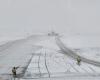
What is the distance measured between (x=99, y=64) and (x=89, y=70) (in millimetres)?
4532

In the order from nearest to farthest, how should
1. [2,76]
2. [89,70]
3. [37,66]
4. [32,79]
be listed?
[32,79] < [2,76] < [89,70] < [37,66]

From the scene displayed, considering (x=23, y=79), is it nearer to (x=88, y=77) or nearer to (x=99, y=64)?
(x=88, y=77)

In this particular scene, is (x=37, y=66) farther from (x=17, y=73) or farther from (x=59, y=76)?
(x=59, y=76)

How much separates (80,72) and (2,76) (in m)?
8.47

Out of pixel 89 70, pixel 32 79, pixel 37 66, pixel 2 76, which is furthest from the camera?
pixel 37 66

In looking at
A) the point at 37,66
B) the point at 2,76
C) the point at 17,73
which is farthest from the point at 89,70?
the point at 2,76

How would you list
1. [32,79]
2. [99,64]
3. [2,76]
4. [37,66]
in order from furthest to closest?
[99,64], [37,66], [2,76], [32,79]

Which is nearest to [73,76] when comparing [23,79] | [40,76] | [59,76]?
[59,76]

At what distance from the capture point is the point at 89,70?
24281 millimetres

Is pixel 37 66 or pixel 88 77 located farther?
pixel 37 66

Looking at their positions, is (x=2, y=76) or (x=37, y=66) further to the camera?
(x=37, y=66)

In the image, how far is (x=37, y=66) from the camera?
87.0ft

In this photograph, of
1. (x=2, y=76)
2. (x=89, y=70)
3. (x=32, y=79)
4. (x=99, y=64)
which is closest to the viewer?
(x=32, y=79)

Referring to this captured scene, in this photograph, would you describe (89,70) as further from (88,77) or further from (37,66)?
(37,66)
